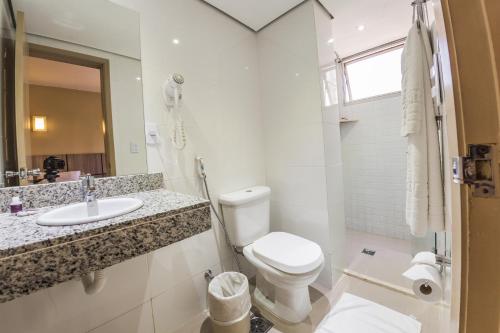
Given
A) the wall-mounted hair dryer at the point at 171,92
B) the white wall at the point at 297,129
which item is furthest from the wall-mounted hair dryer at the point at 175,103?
the white wall at the point at 297,129

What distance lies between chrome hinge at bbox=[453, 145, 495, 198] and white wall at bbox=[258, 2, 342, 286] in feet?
3.93

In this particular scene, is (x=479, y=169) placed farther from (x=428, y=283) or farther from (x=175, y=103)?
(x=175, y=103)

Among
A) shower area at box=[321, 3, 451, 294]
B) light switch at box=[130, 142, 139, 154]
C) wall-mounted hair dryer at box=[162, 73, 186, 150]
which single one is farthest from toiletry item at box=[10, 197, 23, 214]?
shower area at box=[321, 3, 451, 294]

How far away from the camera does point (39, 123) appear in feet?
3.31

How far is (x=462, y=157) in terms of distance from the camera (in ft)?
1.34

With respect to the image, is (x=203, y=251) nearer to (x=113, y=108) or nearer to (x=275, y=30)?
(x=113, y=108)

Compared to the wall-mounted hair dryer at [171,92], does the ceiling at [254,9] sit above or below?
above

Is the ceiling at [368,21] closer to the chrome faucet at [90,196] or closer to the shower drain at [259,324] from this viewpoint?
the chrome faucet at [90,196]

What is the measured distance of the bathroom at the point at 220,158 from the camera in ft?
1.66

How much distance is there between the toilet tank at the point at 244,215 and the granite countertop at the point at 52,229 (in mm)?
679

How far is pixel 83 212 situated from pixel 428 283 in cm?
164

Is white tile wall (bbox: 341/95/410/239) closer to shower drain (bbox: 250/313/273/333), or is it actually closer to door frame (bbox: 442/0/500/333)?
shower drain (bbox: 250/313/273/333)

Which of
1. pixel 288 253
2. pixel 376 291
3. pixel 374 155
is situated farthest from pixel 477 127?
pixel 374 155

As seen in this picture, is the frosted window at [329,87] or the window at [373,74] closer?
the frosted window at [329,87]
